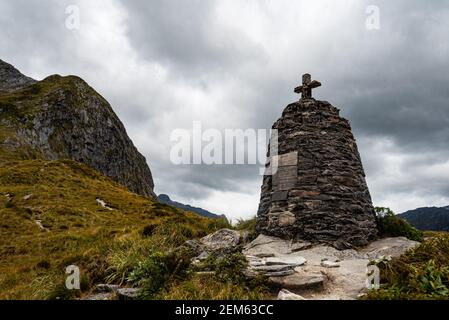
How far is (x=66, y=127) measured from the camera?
87.7 metres

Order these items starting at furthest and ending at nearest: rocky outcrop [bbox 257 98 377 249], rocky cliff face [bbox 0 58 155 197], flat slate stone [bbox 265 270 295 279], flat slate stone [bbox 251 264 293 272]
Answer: rocky cliff face [bbox 0 58 155 197], rocky outcrop [bbox 257 98 377 249], flat slate stone [bbox 251 264 293 272], flat slate stone [bbox 265 270 295 279]

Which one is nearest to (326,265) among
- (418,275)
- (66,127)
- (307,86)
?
(418,275)

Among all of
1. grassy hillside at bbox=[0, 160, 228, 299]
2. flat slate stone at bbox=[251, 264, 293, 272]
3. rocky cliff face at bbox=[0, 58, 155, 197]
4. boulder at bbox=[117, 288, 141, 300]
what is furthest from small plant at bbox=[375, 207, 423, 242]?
rocky cliff face at bbox=[0, 58, 155, 197]

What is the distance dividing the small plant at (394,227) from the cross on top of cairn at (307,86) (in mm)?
5415

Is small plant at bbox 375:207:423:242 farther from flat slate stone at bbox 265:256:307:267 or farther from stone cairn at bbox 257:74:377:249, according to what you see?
flat slate stone at bbox 265:256:307:267

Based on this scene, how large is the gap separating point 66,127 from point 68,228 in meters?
65.4

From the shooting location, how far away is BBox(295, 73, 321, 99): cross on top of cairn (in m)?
14.0

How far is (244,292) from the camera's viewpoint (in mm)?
7484

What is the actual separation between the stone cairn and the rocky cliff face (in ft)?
204

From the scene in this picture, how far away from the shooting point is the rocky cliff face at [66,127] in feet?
242

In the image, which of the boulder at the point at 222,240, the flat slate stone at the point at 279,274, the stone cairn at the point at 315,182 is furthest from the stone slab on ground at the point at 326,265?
the boulder at the point at 222,240
